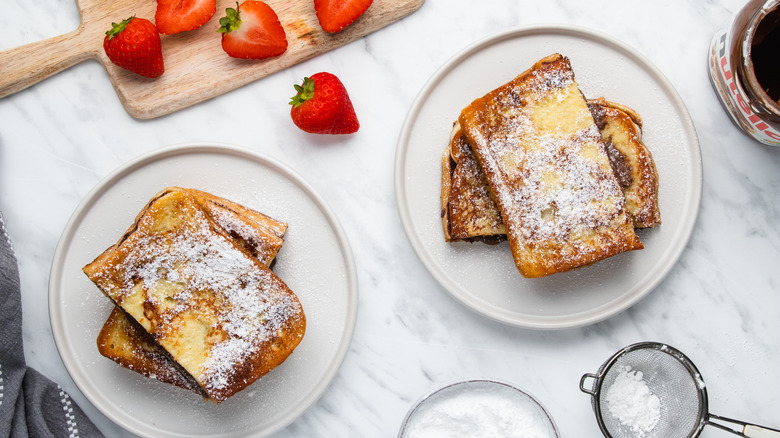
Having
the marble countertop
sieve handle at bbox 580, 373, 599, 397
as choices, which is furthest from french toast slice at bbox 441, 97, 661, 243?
sieve handle at bbox 580, 373, 599, 397

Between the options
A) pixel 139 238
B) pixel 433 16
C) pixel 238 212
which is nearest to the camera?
pixel 139 238

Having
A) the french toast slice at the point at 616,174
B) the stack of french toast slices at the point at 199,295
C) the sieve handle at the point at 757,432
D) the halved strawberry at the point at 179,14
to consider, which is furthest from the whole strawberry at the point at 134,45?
the sieve handle at the point at 757,432

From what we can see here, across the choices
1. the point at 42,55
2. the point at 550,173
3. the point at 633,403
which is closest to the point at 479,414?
the point at 633,403

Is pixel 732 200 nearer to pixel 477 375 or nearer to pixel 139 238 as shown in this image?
pixel 477 375

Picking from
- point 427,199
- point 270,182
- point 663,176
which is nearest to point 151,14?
point 270,182

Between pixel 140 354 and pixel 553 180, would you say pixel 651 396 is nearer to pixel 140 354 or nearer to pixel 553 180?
pixel 553 180

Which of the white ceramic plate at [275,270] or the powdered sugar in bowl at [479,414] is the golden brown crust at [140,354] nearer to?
the white ceramic plate at [275,270]

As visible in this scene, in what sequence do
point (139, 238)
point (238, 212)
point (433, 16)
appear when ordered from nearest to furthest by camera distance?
1. point (139, 238)
2. point (238, 212)
3. point (433, 16)
